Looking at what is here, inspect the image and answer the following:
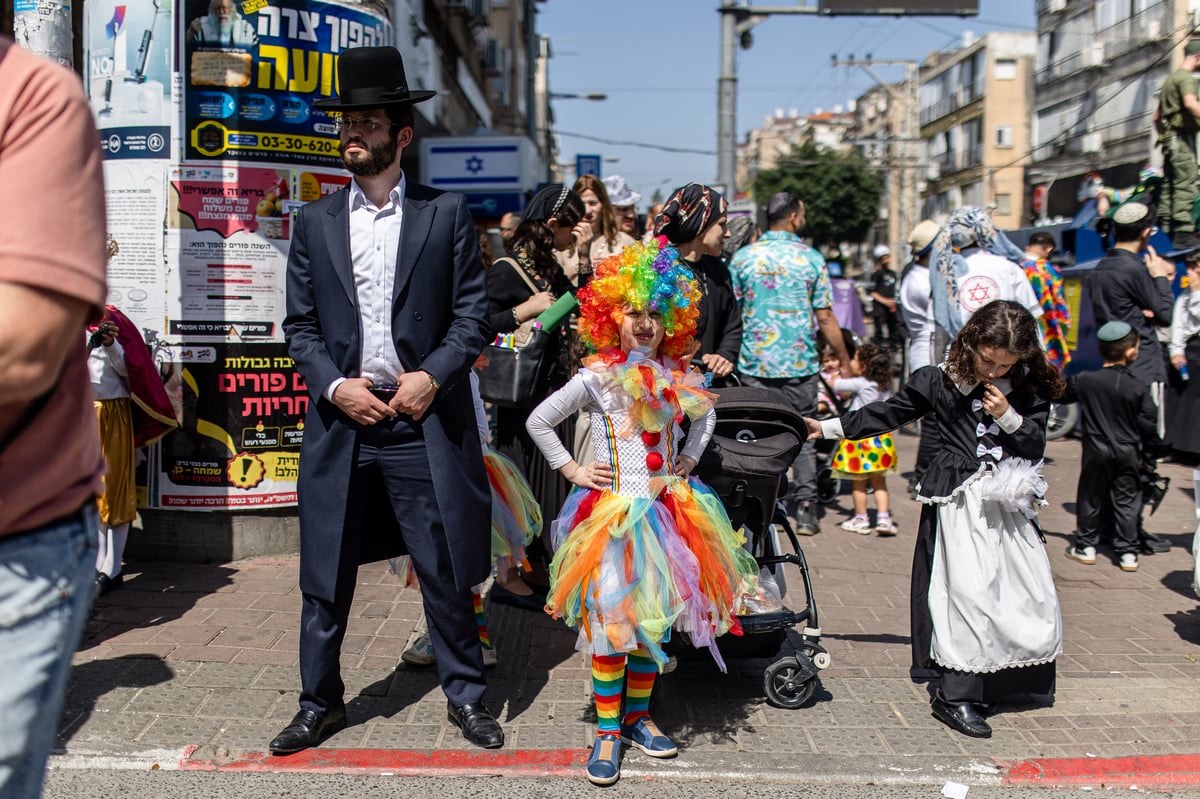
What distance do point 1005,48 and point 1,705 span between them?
56164 millimetres

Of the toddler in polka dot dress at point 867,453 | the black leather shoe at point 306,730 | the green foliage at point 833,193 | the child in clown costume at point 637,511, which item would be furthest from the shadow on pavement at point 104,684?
the green foliage at point 833,193

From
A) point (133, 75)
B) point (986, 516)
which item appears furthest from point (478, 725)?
point (133, 75)

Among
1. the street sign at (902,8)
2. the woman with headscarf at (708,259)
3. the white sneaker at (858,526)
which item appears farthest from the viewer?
the street sign at (902,8)

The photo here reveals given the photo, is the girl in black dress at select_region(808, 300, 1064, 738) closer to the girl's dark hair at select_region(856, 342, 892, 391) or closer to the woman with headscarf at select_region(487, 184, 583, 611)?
the woman with headscarf at select_region(487, 184, 583, 611)

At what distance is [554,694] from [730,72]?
1353 centimetres

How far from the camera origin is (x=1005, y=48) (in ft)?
168

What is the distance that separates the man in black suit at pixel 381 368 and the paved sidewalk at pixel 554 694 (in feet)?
1.00

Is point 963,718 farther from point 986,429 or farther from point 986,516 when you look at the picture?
point 986,429

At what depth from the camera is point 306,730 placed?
392 cm

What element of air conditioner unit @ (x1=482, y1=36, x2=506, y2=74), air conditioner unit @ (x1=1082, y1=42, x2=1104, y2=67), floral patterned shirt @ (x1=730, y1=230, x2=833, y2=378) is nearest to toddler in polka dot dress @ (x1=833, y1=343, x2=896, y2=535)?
floral patterned shirt @ (x1=730, y1=230, x2=833, y2=378)

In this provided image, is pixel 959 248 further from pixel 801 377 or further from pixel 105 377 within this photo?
pixel 105 377

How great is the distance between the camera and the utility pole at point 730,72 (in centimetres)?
1586

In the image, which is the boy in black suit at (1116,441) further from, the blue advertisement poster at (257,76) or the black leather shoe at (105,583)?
the black leather shoe at (105,583)

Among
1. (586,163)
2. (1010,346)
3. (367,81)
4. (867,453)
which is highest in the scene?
(586,163)
